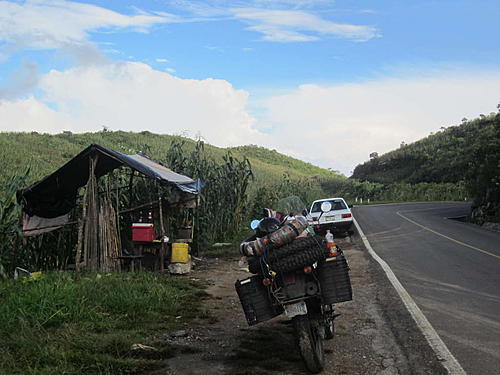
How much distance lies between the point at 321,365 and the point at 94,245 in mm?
7770

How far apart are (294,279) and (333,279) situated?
0.47 meters

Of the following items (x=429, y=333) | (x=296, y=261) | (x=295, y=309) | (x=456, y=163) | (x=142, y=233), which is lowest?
(x=429, y=333)

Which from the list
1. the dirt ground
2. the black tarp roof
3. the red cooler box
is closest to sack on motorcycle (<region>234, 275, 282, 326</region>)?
the dirt ground

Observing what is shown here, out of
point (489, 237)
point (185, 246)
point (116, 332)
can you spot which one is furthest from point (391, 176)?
point (116, 332)

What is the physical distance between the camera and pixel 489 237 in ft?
61.7

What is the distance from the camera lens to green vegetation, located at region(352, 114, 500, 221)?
26.7 metres

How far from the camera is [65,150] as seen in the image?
49.1m

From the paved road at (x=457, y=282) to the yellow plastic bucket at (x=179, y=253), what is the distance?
487cm

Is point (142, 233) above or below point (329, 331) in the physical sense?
above

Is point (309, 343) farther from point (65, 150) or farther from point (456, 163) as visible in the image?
point (456, 163)

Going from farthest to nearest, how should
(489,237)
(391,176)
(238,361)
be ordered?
(391,176)
(489,237)
(238,361)

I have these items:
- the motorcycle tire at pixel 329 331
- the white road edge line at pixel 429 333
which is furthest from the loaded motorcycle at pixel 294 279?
the white road edge line at pixel 429 333

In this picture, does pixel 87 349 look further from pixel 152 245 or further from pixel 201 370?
pixel 152 245

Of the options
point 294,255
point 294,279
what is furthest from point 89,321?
point 294,255
